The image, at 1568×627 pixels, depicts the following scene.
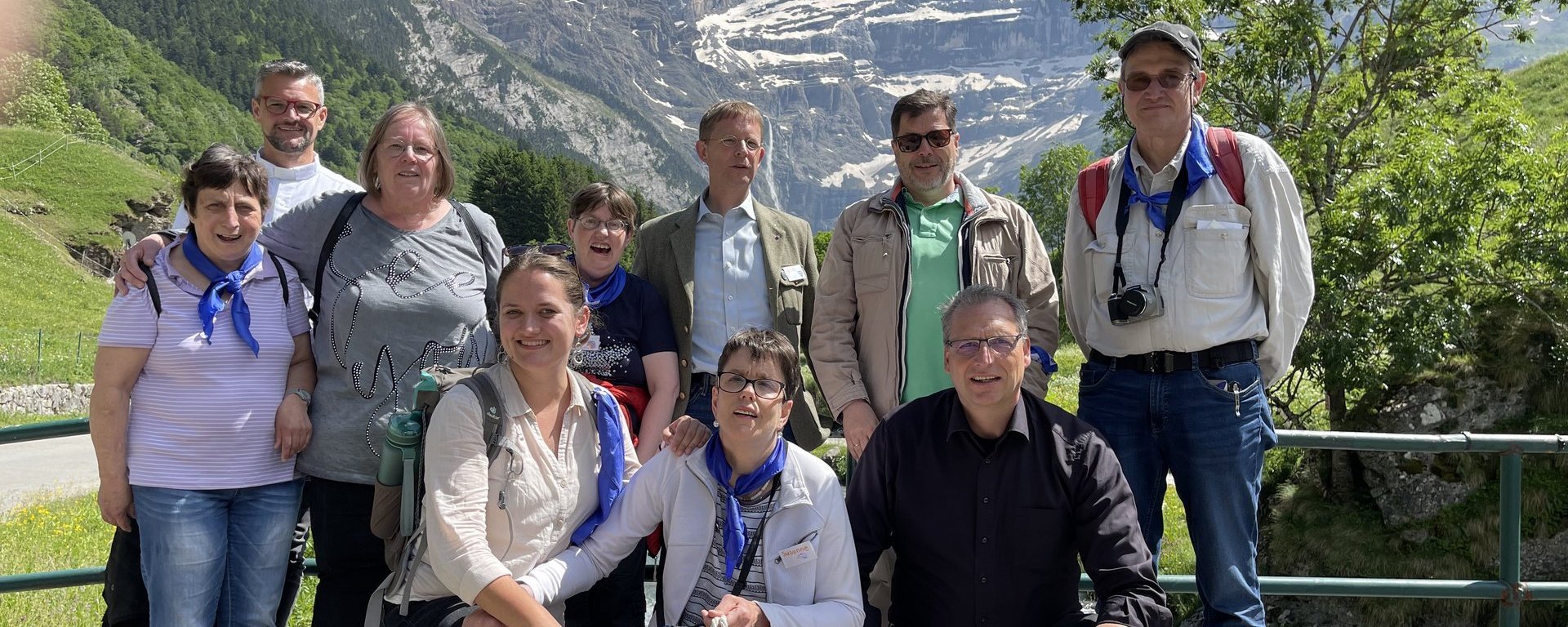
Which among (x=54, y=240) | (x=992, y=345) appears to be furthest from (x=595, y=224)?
(x=54, y=240)

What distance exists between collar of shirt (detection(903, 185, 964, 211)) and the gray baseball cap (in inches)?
31.8

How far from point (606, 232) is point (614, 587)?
1.39m

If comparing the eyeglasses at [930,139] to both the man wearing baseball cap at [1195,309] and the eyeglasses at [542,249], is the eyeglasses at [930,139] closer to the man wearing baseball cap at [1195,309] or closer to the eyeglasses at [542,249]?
the man wearing baseball cap at [1195,309]

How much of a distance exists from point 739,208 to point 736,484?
1619mm

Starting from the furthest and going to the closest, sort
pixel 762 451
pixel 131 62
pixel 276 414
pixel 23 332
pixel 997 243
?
pixel 131 62
pixel 23 332
pixel 997 243
pixel 276 414
pixel 762 451

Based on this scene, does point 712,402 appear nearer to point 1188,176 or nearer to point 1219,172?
point 1188,176

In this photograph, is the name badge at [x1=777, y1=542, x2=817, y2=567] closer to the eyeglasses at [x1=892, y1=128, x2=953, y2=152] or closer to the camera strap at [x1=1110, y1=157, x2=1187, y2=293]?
the camera strap at [x1=1110, y1=157, x2=1187, y2=293]

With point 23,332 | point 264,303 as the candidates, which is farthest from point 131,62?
point 264,303

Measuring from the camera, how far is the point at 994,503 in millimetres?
3539

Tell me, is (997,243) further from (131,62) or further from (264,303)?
(131,62)

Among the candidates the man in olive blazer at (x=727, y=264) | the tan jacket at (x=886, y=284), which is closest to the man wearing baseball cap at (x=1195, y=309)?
the tan jacket at (x=886, y=284)

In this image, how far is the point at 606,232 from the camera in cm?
437

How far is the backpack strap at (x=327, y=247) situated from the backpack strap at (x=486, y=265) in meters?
0.38

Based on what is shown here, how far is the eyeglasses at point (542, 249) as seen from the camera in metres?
3.87
